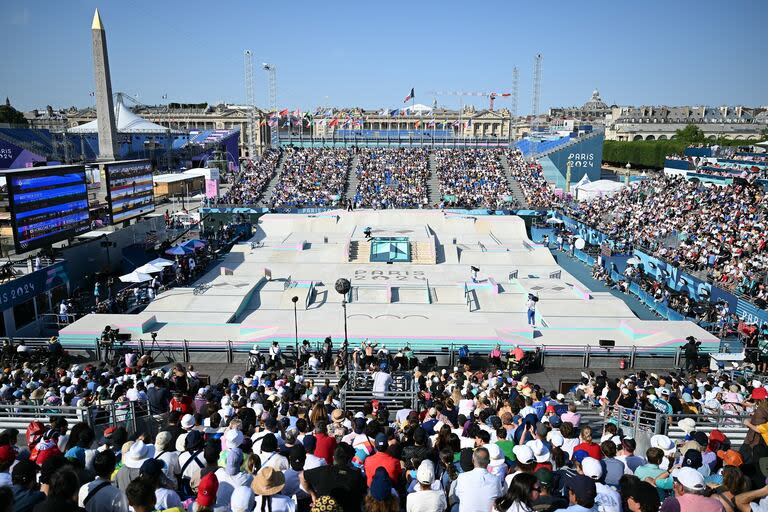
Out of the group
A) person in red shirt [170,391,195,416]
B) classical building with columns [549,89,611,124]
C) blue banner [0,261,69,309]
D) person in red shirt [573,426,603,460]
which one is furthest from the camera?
classical building with columns [549,89,611,124]

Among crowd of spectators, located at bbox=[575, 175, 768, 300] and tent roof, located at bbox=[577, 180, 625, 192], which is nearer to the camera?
crowd of spectators, located at bbox=[575, 175, 768, 300]

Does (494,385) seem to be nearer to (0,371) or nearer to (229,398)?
(229,398)

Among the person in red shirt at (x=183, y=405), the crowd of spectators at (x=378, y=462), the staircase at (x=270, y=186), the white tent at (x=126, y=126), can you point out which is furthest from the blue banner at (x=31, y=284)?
the white tent at (x=126, y=126)

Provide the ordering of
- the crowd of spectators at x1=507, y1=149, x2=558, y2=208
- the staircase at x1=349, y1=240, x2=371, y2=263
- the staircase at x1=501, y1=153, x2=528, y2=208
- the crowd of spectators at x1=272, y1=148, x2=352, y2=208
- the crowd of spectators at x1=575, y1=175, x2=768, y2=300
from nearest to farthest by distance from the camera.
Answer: the crowd of spectators at x1=575, y1=175, x2=768, y2=300, the staircase at x1=349, y1=240, x2=371, y2=263, the crowd of spectators at x1=507, y1=149, x2=558, y2=208, the staircase at x1=501, y1=153, x2=528, y2=208, the crowd of spectators at x1=272, y1=148, x2=352, y2=208

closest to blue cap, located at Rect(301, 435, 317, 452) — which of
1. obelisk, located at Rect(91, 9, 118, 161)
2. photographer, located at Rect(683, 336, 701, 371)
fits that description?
photographer, located at Rect(683, 336, 701, 371)

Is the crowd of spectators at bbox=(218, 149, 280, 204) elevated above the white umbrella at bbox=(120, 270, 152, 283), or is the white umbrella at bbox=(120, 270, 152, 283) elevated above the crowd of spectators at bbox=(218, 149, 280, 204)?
the crowd of spectators at bbox=(218, 149, 280, 204)

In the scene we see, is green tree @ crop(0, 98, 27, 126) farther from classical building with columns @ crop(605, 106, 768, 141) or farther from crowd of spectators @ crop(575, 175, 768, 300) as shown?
classical building with columns @ crop(605, 106, 768, 141)

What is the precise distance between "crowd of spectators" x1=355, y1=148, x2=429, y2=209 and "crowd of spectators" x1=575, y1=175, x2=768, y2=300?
45.8 ft

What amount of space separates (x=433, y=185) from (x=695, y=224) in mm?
24307

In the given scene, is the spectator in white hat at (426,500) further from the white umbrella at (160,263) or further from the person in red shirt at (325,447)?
the white umbrella at (160,263)

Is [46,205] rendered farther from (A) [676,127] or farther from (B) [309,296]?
(A) [676,127]

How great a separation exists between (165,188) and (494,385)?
50337 millimetres

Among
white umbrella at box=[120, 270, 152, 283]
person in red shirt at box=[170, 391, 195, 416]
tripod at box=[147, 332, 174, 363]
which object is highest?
person in red shirt at box=[170, 391, 195, 416]

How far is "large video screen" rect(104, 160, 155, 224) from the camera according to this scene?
2638 cm
